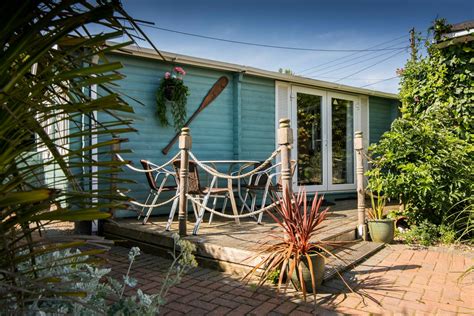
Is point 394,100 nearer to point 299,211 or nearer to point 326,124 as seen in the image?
point 326,124

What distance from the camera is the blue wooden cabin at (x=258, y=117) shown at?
561 centimetres

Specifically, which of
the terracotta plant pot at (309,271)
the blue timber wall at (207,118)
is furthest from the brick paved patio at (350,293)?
the blue timber wall at (207,118)

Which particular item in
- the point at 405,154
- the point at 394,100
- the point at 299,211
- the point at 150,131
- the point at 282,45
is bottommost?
the point at 299,211

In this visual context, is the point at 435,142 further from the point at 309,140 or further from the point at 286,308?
the point at 286,308

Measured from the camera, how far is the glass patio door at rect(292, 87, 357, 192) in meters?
7.45

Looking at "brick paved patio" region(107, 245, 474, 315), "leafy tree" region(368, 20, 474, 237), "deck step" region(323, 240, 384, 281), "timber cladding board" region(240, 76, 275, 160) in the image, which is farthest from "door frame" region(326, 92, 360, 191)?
"brick paved patio" region(107, 245, 474, 315)

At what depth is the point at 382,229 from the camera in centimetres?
443

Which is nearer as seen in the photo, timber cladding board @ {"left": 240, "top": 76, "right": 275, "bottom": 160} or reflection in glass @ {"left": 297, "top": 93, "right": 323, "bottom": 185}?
timber cladding board @ {"left": 240, "top": 76, "right": 275, "bottom": 160}

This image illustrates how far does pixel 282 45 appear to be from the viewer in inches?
696

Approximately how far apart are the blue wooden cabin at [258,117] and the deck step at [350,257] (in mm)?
2901

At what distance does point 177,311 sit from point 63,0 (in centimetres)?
230

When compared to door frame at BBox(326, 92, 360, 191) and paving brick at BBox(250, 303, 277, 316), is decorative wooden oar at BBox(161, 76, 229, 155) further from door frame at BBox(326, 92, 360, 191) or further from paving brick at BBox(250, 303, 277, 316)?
paving brick at BBox(250, 303, 277, 316)

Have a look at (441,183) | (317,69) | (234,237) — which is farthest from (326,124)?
(317,69)

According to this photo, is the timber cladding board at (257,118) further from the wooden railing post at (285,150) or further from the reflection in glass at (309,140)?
the wooden railing post at (285,150)
